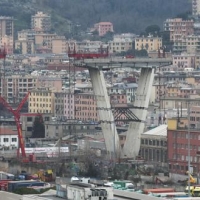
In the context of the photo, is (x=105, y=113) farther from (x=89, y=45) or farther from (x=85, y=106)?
(x=89, y=45)

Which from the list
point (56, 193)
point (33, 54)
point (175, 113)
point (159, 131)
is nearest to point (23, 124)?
point (175, 113)

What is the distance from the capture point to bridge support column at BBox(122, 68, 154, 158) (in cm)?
5953

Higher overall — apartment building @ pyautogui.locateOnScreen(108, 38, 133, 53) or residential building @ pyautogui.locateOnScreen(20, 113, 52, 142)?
apartment building @ pyautogui.locateOnScreen(108, 38, 133, 53)

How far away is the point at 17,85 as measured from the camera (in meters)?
98.6

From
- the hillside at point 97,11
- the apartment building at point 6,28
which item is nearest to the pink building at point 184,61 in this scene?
the apartment building at point 6,28

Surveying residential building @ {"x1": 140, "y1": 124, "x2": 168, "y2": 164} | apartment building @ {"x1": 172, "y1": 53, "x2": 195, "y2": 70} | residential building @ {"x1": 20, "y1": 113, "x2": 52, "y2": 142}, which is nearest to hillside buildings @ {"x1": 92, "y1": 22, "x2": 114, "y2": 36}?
apartment building @ {"x1": 172, "y1": 53, "x2": 195, "y2": 70}

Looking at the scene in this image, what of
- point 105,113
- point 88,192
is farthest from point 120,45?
point 88,192

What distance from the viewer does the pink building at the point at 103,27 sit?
148488 millimetres

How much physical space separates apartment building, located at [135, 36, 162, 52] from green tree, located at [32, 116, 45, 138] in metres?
51.3

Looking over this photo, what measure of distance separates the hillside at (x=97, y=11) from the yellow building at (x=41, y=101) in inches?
2373

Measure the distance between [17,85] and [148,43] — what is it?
29887mm

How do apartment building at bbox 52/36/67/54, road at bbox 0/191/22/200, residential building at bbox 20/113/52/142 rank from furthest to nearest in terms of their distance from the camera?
1. apartment building at bbox 52/36/67/54
2. residential building at bbox 20/113/52/142
3. road at bbox 0/191/22/200

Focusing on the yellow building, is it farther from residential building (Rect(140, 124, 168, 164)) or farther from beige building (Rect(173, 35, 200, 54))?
beige building (Rect(173, 35, 200, 54))

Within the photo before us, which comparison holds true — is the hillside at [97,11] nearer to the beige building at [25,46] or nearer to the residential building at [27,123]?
the beige building at [25,46]
